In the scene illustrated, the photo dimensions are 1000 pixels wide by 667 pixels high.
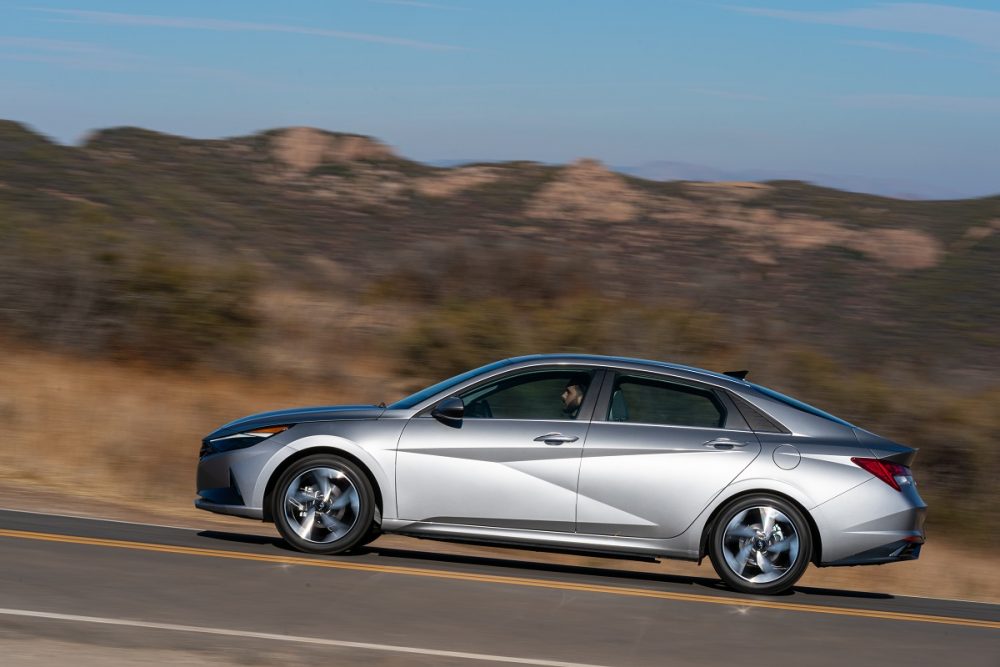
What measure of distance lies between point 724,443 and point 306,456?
2.98 m

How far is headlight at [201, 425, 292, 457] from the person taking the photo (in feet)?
30.1

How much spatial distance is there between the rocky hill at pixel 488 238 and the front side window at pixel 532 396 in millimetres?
11209

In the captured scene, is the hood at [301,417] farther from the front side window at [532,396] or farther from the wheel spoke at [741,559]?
the wheel spoke at [741,559]

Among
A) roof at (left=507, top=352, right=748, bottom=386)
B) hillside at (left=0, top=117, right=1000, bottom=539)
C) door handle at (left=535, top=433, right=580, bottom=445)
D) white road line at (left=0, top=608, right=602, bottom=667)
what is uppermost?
hillside at (left=0, top=117, right=1000, bottom=539)

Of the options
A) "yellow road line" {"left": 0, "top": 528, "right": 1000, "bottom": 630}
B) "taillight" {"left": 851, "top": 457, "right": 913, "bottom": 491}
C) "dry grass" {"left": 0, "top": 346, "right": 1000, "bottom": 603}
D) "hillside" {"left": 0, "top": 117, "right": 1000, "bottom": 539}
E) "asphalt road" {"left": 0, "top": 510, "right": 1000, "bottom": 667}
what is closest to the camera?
"asphalt road" {"left": 0, "top": 510, "right": 1000, "bottom": 667}

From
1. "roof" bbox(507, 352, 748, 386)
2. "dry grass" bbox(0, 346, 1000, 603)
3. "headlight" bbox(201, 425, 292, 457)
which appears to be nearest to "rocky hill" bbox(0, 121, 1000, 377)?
"dry grass" bbox(0, 346, 1000, 603)

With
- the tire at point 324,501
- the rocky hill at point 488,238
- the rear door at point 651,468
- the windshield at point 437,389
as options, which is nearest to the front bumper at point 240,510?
Answer: the tire at point 324,501

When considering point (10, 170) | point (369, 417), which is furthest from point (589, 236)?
point (369, 417)

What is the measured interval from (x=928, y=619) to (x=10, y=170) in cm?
3461

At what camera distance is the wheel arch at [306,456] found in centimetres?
903

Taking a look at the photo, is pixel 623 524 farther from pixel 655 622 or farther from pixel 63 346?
pixel 63 346

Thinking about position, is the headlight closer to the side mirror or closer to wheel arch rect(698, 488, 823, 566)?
the side mirror

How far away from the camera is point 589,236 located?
3984cm

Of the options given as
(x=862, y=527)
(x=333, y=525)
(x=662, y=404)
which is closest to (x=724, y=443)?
(x=662, y=404)
